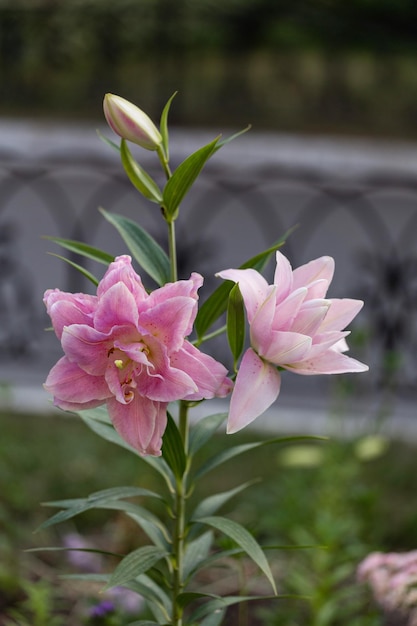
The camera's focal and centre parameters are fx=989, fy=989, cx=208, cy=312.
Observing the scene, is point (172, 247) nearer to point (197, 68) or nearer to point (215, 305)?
point (215, 305)

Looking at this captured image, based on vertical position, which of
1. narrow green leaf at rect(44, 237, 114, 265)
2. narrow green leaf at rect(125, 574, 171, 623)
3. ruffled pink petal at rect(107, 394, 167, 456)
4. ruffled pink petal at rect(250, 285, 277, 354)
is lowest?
narrow green leaf at rect(125, 574, 171, 623)

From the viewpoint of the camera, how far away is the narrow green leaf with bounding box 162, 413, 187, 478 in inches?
37.9

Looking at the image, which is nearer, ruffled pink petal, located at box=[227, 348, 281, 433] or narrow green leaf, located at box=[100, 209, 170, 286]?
ruffled pink petal, located at box=[227, 348, 281, 433]

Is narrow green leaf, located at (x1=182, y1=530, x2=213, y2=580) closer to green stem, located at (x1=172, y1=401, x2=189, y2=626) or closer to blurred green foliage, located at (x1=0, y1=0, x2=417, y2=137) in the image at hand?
green stem, located at (x1=172, y1=401, x2=189, y2=626)

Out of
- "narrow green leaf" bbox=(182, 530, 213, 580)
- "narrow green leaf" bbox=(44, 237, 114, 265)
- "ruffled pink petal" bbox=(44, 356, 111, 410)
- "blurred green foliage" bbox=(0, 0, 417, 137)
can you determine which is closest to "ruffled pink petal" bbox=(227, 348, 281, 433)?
"ruffled pink petal" bbox=(44, 356, 111, 410)

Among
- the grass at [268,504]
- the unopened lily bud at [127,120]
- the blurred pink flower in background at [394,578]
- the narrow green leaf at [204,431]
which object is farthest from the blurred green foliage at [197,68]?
the unopened lily bud at [127,120]

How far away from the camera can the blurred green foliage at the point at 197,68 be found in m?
5.91

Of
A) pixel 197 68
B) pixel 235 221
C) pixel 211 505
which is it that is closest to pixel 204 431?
pixel 211 505

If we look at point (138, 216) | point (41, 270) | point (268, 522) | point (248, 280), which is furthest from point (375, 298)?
point (248, 280)

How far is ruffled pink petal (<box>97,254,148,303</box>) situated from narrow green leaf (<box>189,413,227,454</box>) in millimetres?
314

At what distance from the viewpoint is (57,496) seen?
7.30 feet

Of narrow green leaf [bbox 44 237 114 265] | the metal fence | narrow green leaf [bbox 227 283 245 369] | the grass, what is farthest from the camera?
the metal fence

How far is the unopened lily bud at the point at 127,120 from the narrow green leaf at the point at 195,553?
49 cm

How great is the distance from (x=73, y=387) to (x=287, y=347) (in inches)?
7.3
